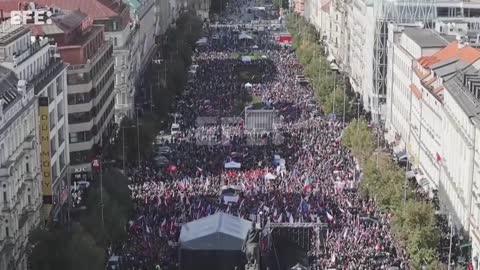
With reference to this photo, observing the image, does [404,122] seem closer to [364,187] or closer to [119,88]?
[364,187]

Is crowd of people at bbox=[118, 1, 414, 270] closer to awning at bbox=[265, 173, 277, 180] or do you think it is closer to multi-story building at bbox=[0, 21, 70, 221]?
awning at bbox=[265, 173, 277, 180]

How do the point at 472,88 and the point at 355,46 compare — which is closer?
the point at 472,88

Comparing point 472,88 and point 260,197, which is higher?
point 472,88

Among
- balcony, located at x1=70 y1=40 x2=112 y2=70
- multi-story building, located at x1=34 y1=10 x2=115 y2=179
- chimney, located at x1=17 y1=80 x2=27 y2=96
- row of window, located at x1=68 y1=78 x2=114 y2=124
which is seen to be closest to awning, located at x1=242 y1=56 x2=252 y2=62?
balcony, located at x1=70 y1=40 x2=112 y2=70

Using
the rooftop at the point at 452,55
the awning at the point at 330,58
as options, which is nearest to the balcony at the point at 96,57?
the rooftop at the point at 452,55

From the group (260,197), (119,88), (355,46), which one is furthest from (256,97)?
(260,197)

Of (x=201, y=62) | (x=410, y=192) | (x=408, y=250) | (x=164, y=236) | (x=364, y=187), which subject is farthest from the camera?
(x=201, y=62)

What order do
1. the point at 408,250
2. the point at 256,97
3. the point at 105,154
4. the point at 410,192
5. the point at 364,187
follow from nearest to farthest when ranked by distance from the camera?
the point at 408,250, the point at 410,192, the point at 364,187, the point at 105,154, the point at 256,97
